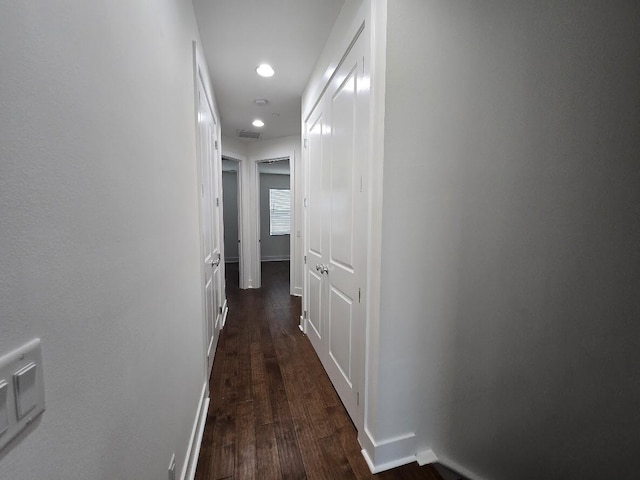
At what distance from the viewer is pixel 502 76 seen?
1.18m

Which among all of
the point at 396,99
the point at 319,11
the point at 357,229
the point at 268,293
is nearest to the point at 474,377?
the point at 357,229

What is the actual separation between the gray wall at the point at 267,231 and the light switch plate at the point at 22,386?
651 centimetres

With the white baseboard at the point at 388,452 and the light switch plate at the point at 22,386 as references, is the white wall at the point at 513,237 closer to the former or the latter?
the white baseboard at the point at 388,452

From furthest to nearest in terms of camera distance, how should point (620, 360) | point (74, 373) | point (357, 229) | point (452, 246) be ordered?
point (357, 229) < point (452, 246) < point (620, 360) < point (74, 373)

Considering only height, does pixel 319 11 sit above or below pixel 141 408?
above

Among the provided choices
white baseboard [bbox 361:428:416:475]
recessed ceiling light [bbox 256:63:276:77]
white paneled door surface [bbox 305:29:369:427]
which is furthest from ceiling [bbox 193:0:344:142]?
white baseboard [bbox 361:428:416:475]

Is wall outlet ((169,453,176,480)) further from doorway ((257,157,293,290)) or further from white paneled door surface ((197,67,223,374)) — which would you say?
doorway ((257,157,293,290))

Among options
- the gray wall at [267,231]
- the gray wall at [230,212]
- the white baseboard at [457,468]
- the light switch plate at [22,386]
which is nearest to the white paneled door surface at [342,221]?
the white baseboard at [457,468]

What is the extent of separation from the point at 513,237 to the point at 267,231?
21.3 ft

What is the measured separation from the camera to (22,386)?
37cm

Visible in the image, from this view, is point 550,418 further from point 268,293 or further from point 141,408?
point 268,293

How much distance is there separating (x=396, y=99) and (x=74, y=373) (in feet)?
4.71

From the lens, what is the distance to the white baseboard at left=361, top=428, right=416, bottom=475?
133 centimetres

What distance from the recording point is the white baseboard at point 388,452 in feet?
4.35
